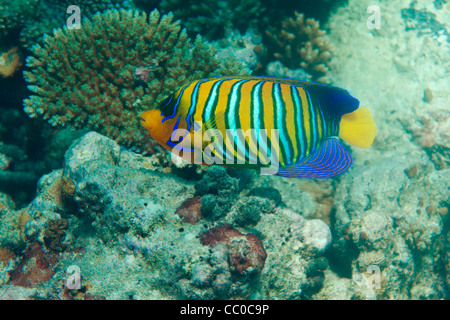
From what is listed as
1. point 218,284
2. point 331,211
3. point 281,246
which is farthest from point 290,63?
point 218,284

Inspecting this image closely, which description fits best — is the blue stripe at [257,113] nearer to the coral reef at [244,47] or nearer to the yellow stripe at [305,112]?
the yellow stripe at [305,112]

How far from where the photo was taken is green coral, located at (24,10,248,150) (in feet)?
11.9

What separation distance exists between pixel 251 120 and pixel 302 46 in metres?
3.77

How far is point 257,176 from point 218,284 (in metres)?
1.53

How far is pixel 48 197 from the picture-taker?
322cm

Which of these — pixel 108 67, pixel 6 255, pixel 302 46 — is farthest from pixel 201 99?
pixel 302 46

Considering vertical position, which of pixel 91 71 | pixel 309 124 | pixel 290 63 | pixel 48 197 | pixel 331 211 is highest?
pixel 290 63

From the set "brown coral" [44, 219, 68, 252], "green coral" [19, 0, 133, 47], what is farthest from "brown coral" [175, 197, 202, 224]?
"green coral" [19, 0, 133, 47]

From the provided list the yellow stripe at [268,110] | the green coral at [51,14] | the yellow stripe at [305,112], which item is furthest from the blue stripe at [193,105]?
the green coral at [51,14]

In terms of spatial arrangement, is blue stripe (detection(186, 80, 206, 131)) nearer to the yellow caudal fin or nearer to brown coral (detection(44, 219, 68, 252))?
the yellow caudal fin

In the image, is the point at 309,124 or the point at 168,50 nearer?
the point at 309,124

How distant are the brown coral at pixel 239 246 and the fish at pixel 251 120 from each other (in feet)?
2.29

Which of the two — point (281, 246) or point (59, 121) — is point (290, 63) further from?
point (59, 121)

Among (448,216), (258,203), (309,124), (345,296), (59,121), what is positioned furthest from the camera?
(448,216)
